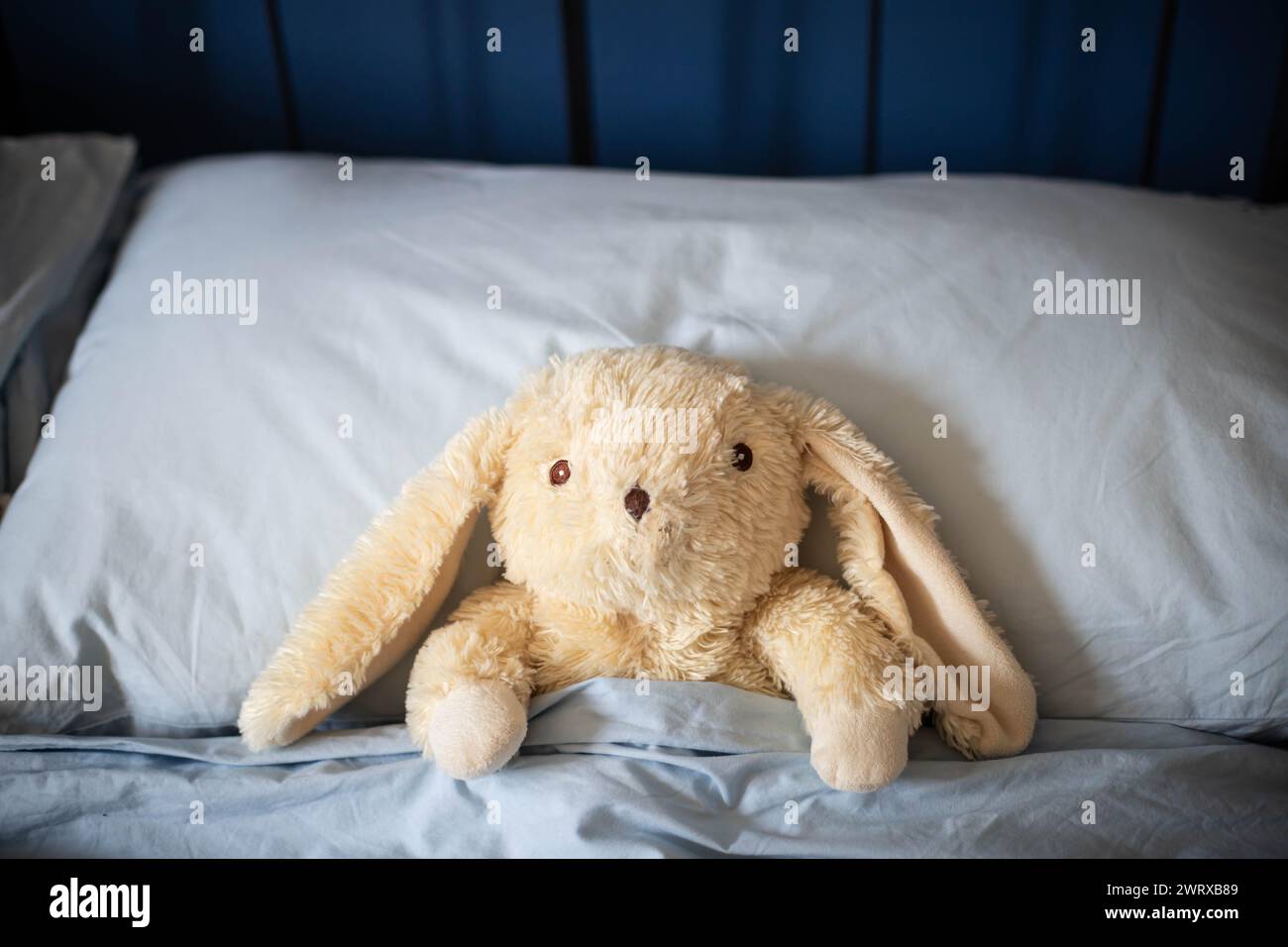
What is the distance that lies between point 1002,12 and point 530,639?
3.42ft

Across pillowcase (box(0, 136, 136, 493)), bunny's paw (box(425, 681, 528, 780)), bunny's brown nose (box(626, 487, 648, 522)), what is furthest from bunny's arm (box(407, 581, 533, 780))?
pillowcase (box(0, 136, 136, 493))

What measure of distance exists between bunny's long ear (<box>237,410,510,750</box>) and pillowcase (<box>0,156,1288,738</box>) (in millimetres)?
66

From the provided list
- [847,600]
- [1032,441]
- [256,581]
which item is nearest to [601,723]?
[847,600]

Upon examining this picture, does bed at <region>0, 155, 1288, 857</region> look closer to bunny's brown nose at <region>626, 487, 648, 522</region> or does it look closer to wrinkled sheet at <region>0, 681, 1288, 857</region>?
wrinkled sheet at <region>0, 681, 1288, 857</region>

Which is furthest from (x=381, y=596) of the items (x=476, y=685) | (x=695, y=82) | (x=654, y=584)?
(x=695, y=82)

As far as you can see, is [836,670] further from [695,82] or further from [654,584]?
→ [695,82]

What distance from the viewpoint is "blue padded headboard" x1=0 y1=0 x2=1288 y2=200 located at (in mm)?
1354

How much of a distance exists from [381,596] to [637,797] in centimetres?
29

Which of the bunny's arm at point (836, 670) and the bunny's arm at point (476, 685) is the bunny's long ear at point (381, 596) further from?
the bunny's arm at point (836, 670)

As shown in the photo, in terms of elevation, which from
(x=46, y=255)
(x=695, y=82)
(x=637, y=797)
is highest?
(x=695, y=82)

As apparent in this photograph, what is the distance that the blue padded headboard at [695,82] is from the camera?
4.44 ft

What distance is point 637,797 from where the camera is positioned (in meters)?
0.82

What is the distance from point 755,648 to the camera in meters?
0.94

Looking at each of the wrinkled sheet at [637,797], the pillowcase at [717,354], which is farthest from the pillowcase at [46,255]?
the wrinkled sheet at [637,797]
